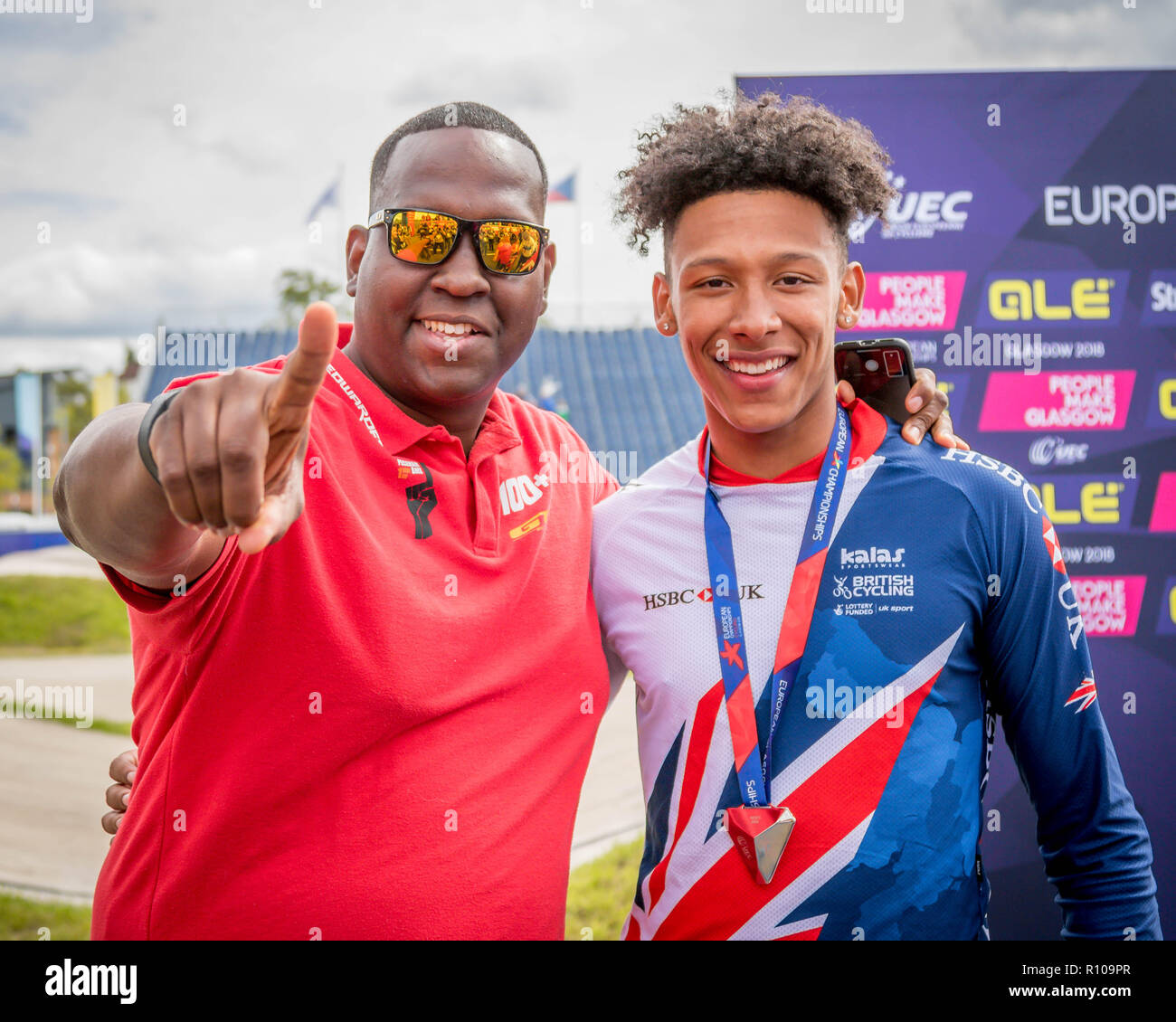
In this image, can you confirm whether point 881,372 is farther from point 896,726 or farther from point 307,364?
point 307,364

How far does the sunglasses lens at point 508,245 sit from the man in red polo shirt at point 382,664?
0.02 metres

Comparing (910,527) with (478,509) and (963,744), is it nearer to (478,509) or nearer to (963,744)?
(963,744)

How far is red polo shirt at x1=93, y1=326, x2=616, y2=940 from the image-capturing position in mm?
1879

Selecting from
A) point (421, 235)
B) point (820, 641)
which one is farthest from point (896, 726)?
point (421, 235)

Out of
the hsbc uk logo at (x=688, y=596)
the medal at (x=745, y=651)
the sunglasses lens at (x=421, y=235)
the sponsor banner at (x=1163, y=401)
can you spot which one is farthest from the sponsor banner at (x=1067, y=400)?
the sunglasses lens at (x=421, y=235)

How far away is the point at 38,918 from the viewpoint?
4801 mm

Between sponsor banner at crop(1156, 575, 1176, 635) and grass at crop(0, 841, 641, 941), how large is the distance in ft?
9.14

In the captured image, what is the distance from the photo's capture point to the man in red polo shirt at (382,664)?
6.13 feet

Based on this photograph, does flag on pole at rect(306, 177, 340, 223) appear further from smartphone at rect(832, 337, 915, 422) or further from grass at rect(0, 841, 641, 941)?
smartphone at rect(832, 337, 915, 422)

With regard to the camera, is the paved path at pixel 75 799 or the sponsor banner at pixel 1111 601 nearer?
the sponsor banner at pixel 1111 601

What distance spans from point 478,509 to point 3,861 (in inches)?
203

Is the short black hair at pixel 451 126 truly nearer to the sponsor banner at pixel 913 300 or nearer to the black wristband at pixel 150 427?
the black wristband at pixel 150 427

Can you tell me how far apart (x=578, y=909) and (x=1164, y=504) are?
3.32 m

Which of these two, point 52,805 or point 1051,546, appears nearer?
point 1051,546
